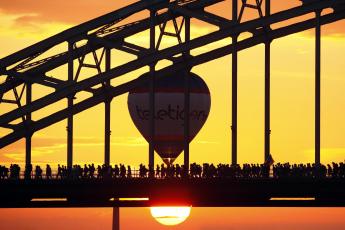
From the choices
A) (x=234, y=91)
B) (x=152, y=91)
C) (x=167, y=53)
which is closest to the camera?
(x=167, y=53)

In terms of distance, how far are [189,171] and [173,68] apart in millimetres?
17745

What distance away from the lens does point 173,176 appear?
14988 cm

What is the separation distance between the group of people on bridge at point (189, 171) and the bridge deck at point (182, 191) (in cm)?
82

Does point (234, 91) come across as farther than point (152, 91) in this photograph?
No

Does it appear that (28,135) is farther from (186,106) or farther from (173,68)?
(186,106)

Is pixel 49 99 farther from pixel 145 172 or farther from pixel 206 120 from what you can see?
pixel 206 120

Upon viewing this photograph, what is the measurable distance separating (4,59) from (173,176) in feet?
59.6

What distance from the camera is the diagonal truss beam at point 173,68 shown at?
16262 centimetres

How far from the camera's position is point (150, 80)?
526 ft

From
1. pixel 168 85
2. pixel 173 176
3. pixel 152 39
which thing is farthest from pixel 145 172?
pixel 168 85

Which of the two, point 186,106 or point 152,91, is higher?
point 152,91

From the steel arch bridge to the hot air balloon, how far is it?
1159 cm

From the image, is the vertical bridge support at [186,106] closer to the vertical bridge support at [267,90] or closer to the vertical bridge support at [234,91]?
the vertical bridge support at [234,91]

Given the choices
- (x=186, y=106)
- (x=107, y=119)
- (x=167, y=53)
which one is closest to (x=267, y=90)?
(x=186, y=106)
